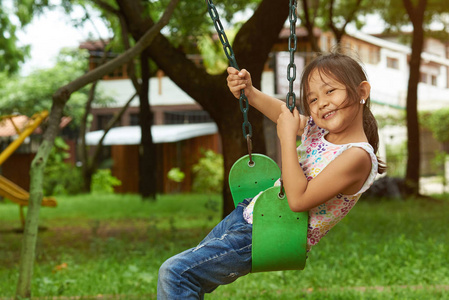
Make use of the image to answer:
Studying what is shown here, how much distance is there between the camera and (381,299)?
435 cm

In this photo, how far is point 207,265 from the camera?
2.41m

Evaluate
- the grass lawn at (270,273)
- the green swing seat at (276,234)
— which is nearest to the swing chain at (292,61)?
the green swing seat at (276,234)

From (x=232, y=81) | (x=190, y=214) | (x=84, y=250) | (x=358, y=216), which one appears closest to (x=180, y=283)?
(x=232, y=81)

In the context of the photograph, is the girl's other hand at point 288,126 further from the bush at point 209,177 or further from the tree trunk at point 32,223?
the bush at point 209,177

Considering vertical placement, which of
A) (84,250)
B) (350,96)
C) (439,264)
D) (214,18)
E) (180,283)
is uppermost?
(214,18)

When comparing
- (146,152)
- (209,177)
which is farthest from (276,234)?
(209,177)

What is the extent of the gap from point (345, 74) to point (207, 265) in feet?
3.04

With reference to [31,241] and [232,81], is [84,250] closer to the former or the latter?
[31,241]

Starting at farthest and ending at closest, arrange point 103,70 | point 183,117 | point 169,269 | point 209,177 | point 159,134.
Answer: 1. point 183,117
2. point 159,134
3. point 209,177
4. point 103,70
5. point 169,269

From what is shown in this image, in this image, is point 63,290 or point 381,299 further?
point 63,290

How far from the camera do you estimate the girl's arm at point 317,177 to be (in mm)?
2260

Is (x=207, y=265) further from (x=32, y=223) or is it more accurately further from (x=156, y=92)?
(x=156, y=92)

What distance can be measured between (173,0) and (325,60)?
350 cm

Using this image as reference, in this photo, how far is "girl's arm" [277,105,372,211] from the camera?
2.26 m
